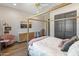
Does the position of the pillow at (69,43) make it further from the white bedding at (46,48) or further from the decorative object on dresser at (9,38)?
the decorative object on dresser at (9,38)

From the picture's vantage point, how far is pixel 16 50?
1.56m

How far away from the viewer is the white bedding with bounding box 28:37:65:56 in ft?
4.97

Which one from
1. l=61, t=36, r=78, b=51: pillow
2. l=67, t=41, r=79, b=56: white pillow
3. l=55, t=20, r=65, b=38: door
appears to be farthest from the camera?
l=55, t=20, r=65, b=38: door

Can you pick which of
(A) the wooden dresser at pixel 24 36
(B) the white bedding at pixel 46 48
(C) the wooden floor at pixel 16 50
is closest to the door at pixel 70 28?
(B) the white bedding at pixel 46 48

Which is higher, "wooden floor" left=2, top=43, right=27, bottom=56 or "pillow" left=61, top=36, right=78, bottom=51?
"pillow" left=61, top=36, right=78, bottom=51

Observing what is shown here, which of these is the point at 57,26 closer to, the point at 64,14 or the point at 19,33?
the point at 64,14

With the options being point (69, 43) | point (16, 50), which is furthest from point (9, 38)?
point (69, 43)

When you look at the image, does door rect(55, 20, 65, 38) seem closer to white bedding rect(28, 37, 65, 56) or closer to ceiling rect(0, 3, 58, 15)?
white bedding rect(28, 37, 65, 56)

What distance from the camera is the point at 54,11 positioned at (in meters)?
1.60

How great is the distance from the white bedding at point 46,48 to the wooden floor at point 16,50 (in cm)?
12

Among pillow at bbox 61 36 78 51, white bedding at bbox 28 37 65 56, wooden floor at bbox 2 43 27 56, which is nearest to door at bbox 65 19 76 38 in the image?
pillow at bbox 61 36 78 51

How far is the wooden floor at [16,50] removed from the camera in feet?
5.04

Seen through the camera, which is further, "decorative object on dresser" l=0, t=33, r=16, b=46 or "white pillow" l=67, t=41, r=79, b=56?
"decorative object on dresser" l=0, t=33, r=16, b=46

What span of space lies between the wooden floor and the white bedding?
116mm
